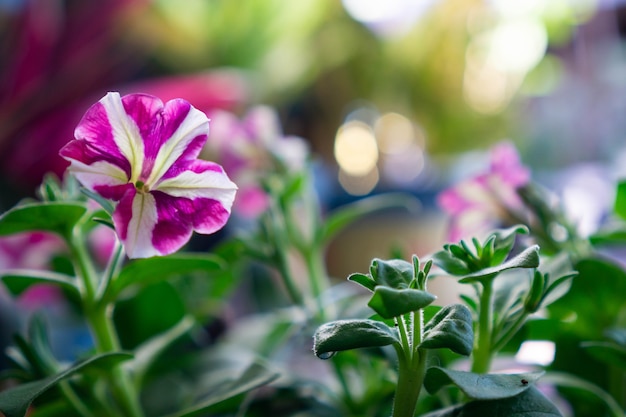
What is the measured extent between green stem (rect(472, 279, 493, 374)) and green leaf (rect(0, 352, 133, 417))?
0.17 m

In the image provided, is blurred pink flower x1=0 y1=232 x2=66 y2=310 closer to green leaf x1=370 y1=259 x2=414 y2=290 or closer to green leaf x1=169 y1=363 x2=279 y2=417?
green leaf x1=169 y1=363 x2=279 y2=417

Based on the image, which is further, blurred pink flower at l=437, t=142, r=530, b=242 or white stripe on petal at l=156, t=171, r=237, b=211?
blurred pink flower at l=437, t=142, r=530, b=242

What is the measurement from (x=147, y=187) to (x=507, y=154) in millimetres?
252

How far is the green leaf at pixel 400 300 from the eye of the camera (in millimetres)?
240

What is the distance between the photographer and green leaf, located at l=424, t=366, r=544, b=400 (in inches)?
9.9

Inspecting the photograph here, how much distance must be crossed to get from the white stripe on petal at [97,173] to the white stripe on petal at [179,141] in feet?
0.04

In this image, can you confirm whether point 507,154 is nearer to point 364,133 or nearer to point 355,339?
point 355,339

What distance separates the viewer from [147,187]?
0.98 ft

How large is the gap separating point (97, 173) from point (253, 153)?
237 millimetres

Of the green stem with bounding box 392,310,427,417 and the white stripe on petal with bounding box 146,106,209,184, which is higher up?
the white stripe on petal with bounding box 146,106,209,184

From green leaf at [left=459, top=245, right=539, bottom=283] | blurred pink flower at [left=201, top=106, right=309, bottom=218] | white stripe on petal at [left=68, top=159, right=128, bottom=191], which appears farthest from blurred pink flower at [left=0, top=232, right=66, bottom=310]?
green leaf at [left=459, top=245, right=539, bottom=283]

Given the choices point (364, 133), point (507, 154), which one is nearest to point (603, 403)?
point (507, 154)

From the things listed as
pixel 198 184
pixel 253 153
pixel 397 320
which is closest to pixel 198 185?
pixel 198 184

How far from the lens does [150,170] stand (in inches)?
11.8
